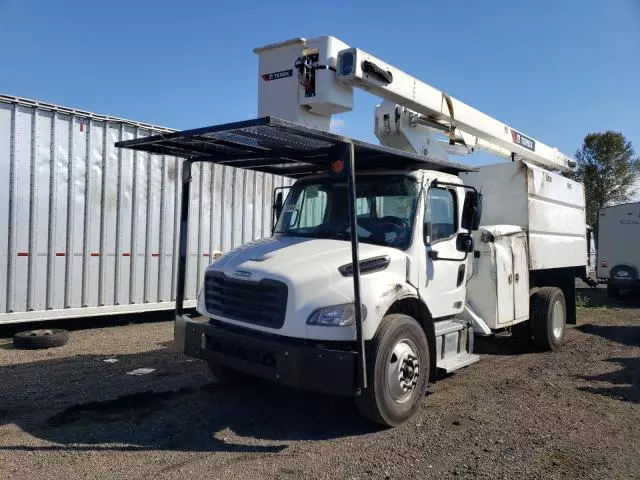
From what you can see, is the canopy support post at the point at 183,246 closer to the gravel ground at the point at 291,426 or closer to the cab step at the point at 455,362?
the gravel ground at the point at 291,426

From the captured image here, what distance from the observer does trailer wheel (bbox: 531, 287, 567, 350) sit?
26.9 ft

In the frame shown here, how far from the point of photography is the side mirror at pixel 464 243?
5.96 metres

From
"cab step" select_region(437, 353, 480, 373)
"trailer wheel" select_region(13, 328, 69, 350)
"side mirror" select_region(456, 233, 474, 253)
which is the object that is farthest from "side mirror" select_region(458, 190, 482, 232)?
"trailer wheel" select_region(13, 328, 69, 350)

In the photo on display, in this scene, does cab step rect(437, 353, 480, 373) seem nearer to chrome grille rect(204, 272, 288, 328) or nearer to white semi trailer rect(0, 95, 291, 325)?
chrome grille rect(204, 272, 288, 328)

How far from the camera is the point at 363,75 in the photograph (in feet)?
18.7

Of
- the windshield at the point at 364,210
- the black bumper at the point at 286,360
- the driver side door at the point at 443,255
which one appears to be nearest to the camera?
the black bumper at the point at 286,360

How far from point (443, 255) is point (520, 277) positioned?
106 inches

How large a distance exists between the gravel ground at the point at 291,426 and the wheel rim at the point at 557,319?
1.20 meters

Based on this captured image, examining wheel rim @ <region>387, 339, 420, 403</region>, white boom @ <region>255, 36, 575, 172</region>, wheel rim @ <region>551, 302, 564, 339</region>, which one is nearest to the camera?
wheel rim @ <region>387, 339, 420, 403</region>

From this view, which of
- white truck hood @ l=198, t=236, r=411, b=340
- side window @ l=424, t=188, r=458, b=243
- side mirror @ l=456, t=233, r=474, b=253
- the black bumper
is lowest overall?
the black bumper

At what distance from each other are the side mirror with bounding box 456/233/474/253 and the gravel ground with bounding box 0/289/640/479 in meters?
1.65

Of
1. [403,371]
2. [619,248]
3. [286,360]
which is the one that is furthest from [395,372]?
[619,248]

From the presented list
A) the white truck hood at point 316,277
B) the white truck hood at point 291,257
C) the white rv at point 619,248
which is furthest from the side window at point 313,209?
the white rv at point 619,248

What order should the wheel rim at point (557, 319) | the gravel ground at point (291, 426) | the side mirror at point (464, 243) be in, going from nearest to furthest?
the gravel ground at point (291, 426)
the side mirror at point (464, 243)
the wheel rim at point (557, 319)
